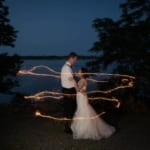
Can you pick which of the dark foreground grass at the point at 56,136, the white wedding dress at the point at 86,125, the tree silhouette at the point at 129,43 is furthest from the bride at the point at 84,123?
the tree silhouette at the point at 129,43

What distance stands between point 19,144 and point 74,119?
1915 mm

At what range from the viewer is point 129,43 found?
61.1ft

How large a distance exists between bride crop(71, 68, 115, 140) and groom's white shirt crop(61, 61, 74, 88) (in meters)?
0.20

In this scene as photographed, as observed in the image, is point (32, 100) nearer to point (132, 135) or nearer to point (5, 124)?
point (5, 124)

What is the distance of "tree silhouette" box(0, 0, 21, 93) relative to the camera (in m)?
21.7

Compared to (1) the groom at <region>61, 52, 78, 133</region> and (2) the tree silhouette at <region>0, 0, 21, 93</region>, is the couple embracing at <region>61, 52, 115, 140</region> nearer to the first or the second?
(1) the groom at <region>61, 52, 78, 133</region>

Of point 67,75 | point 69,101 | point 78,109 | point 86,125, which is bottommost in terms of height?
point 86,125

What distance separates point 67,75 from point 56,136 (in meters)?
1.75

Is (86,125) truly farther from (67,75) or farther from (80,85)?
(67,75)

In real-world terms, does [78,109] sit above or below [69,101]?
below

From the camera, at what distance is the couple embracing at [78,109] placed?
13.0 meters

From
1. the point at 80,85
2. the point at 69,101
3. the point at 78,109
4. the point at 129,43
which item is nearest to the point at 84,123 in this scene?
the point at 78,109

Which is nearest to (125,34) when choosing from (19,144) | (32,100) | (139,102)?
(139,102)

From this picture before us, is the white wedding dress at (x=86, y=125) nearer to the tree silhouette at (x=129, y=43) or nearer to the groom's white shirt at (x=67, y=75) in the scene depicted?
the groom's white shirt at (x=67, y=75)
